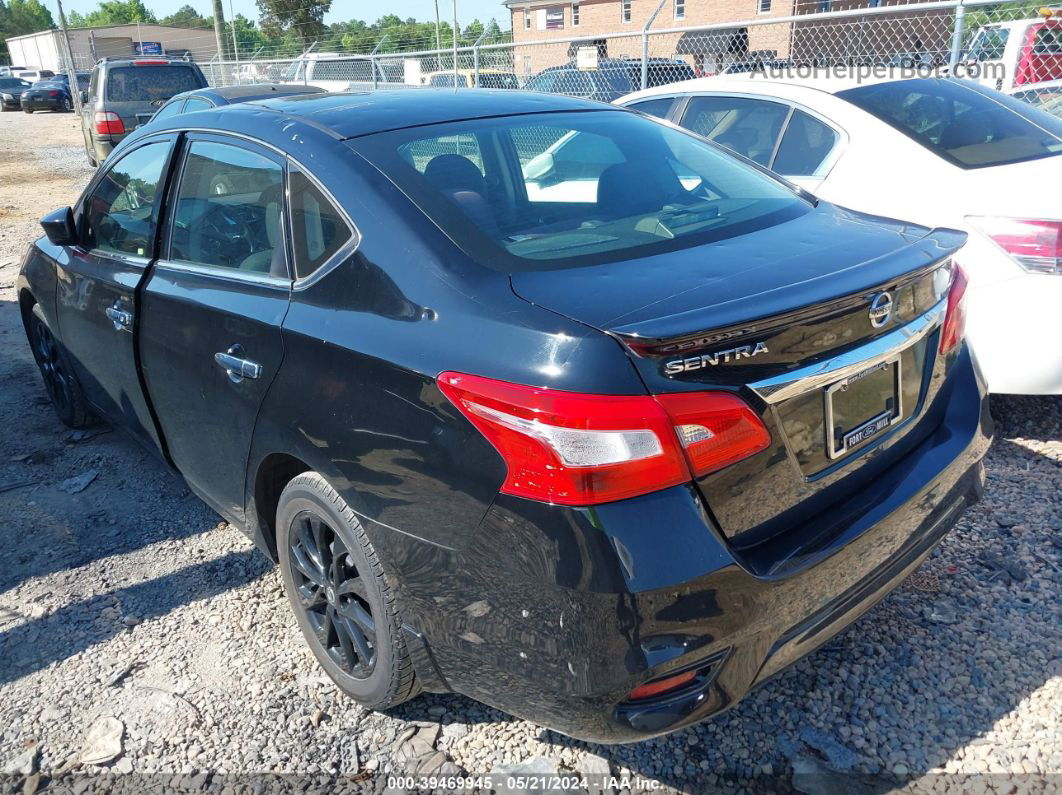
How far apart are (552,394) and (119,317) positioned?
7.33 ft

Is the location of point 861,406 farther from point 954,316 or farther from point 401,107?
point 401,107

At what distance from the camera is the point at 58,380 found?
14.8 feet

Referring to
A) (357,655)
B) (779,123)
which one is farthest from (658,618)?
(779,123)

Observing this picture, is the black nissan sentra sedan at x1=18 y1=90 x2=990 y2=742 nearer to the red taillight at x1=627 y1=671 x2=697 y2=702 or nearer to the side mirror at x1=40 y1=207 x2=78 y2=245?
the red taillight at x1=627 y1=671 x2=697 y2=702

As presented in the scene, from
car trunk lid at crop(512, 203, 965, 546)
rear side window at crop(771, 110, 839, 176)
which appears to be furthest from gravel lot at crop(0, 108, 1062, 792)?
rear side window at crop(771, 110, 839, 176)

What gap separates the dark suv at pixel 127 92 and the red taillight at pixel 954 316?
1210 centimetres

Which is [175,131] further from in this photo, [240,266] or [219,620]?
[219,620]

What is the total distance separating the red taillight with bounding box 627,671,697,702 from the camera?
1.76 meters

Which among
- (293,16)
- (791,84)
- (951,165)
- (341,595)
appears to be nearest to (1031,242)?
(951,165)

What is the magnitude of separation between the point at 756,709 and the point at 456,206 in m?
1.66

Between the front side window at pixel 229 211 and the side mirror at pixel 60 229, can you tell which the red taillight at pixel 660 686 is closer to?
the front side window at pixel 229 211

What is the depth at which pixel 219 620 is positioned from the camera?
2975 mm

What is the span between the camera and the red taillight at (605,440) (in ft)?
5.53

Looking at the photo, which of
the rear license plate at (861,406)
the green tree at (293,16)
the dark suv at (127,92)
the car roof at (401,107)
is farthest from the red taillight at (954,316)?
the green tree at (293,16)
